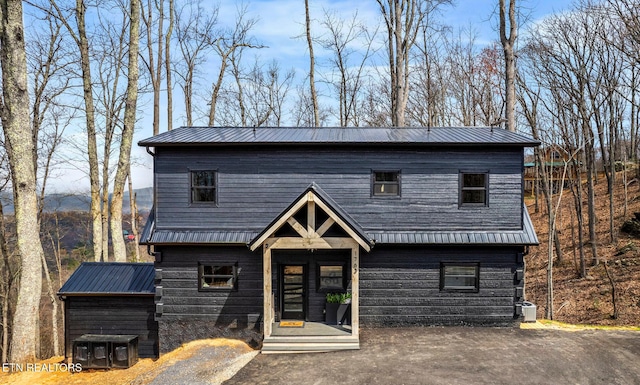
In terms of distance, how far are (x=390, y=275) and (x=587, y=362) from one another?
4.87m

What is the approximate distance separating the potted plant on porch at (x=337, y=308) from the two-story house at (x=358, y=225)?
0.21m

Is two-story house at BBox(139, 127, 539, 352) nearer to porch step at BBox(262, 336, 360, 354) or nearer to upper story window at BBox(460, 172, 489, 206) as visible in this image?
upper story window at BBox(460, 172, 489, 206)

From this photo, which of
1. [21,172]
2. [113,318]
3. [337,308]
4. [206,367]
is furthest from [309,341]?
[21,172]

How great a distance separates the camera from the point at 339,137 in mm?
11883

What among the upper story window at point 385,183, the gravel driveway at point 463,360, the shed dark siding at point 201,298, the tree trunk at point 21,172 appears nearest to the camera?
the gravel driveway at point 463,360

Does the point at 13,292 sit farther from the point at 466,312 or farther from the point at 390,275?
the point at 466,312

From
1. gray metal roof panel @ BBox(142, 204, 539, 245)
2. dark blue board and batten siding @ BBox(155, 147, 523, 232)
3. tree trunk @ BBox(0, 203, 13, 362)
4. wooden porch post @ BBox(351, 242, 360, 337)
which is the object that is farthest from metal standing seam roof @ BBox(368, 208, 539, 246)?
tree trunk @ BBox(0, 203, 13, 362)

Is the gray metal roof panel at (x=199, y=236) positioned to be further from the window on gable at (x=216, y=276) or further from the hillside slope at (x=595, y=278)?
the hillside slope at (x=595, y=278)

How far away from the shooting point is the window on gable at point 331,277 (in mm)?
11398

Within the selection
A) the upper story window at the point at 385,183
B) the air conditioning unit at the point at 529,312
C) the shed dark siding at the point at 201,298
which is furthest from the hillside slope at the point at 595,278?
the shed dark siding at the point at 201,298

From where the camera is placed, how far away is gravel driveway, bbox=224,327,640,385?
332 inches

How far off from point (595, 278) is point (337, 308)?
1447cm

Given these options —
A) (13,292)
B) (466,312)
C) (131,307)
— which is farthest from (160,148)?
(13,292)

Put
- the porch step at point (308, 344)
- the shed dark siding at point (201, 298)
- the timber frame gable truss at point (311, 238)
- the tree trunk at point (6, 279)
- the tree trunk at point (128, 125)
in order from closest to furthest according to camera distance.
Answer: the timber frame gable truss at point (311, 238) < the porch step at point (308, 344) < the shed dark siding at point (201, 298) < the tree trunk at point (128, 125) < the tree trunk at point (6, 279)
